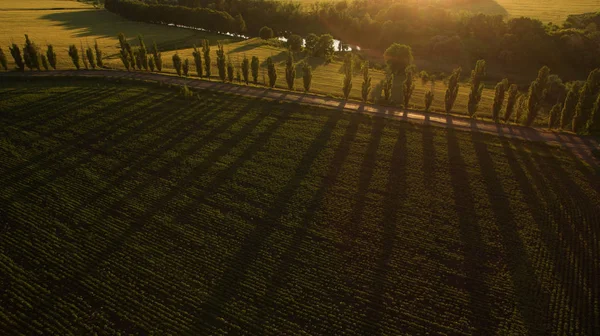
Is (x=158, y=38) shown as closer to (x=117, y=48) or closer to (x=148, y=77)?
(x=117, y=48)

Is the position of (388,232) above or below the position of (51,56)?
below

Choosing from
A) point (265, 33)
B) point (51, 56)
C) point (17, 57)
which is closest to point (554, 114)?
point (51, 56)

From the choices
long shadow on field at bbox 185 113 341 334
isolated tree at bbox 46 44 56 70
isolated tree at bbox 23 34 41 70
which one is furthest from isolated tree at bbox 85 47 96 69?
long shadow on field at bbox 185 113 341 334

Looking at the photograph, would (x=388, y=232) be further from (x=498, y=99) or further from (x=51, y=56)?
(x=51, y=56)

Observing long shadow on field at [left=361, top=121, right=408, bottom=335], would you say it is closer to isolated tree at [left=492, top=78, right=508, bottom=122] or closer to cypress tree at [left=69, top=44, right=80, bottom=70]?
isolated tree at [left=492, top=78, right=508, bottom=122]

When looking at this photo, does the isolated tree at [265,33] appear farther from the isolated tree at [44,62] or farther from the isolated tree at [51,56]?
the isolated tree at [44,62]

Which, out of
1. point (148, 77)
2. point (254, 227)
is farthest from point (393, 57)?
point (254, 227)

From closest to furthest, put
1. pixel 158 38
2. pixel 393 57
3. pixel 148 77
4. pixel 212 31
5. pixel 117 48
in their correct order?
pixel 148 77
pixel 393 57
pixel 117 48
pixel 158 38
pixel 212 31
